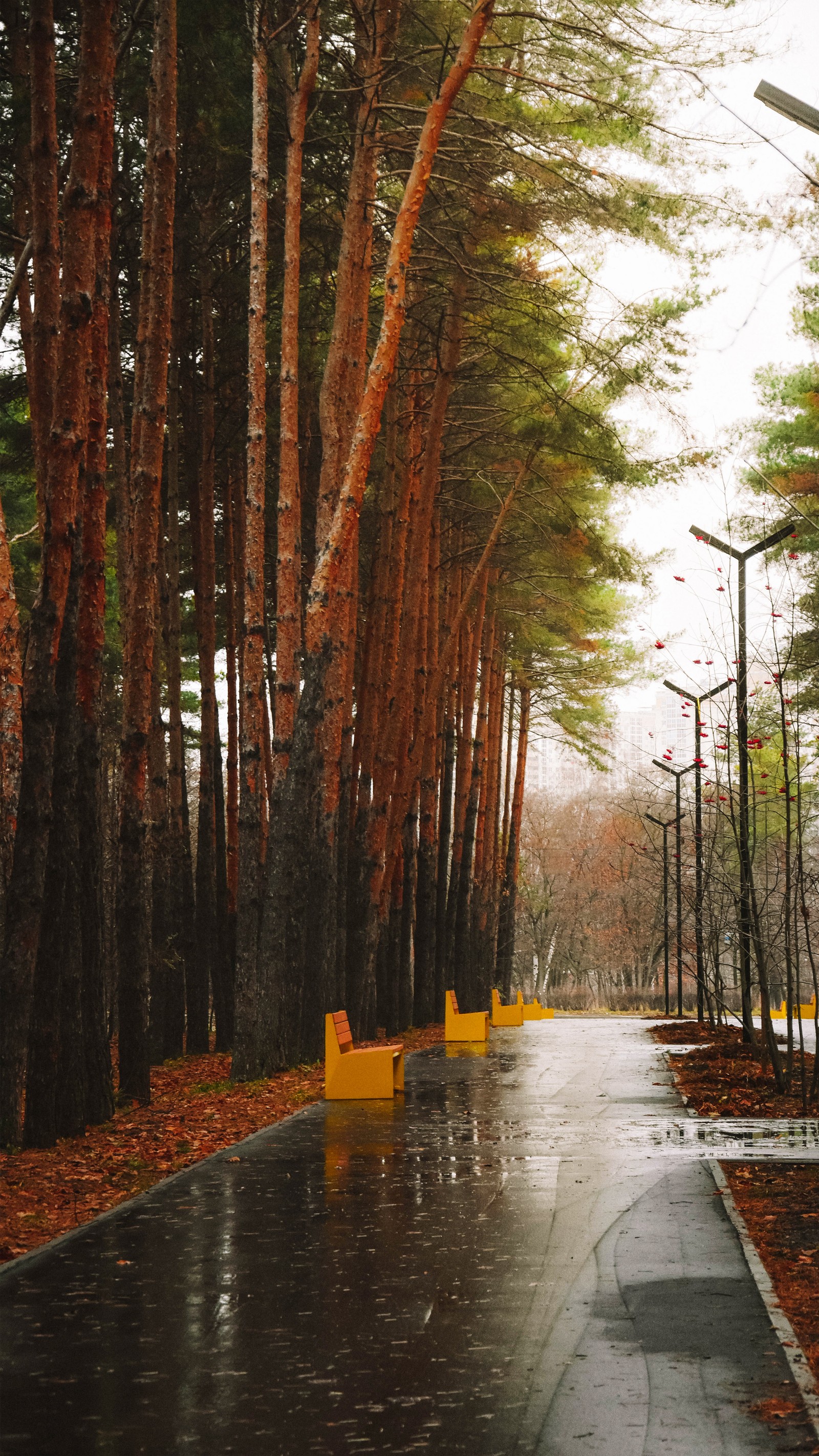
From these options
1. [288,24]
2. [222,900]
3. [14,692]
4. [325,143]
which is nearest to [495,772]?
[222,900]

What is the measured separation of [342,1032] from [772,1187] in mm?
6168

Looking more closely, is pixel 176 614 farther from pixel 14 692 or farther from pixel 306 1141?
pixel 306 1141

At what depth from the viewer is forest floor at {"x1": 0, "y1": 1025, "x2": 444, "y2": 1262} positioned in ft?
26.9

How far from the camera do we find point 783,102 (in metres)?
7.83

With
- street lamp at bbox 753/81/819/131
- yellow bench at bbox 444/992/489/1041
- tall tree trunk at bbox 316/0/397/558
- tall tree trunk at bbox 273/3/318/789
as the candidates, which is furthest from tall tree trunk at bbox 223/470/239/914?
street lamp at bbox 753/81/819/131

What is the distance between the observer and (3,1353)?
5.32 meters

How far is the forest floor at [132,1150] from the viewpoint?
8.19 meters

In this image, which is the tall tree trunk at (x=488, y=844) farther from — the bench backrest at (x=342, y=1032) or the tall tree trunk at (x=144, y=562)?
the tall tree trunk at (x=144, y=562)

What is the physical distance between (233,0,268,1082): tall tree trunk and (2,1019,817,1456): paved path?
579 cm

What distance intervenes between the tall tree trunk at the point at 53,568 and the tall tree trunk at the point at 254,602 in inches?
202

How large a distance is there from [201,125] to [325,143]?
164cm

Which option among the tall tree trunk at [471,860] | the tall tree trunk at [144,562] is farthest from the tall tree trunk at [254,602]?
the tall tree trunk at [471,860]

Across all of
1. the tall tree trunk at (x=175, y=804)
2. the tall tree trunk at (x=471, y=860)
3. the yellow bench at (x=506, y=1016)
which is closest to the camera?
the tall tree trunk at (x=175, y=804)

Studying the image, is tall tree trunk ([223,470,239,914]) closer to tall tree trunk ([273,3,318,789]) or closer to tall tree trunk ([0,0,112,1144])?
tall tree trunk ([273,3,318,789])
